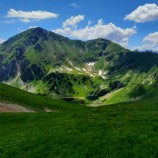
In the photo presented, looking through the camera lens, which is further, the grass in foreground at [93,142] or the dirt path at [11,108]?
the dirt path at [11,108]

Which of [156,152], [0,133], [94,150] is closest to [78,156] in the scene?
[94,150]

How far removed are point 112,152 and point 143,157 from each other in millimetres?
3135

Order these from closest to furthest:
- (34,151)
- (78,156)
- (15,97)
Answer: (78,156) → (34,151) → (15,97)

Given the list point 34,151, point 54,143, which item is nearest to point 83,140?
A: point 54,143

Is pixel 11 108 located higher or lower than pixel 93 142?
higher

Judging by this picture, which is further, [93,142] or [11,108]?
[11,108]

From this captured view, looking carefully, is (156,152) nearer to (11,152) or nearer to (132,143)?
(132,143)

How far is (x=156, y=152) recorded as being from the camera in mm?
26875

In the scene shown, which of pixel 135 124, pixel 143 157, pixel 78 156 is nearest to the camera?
pixel 143 157

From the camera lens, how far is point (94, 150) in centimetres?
2917

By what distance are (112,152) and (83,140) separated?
5.14 metres

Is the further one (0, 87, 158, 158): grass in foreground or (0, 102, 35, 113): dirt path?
(0, 102, 35, 113): dirt path

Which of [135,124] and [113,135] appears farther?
[135,124]

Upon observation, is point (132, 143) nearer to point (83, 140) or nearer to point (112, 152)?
point (112, 152)
